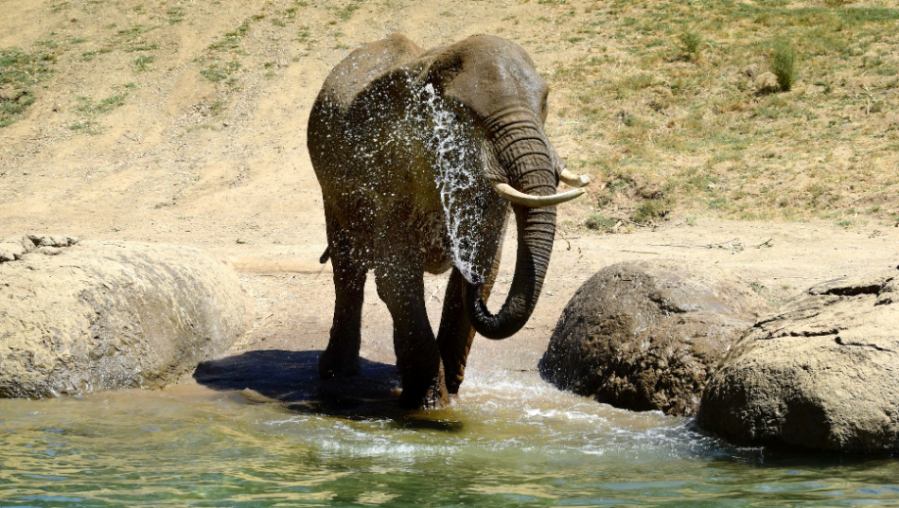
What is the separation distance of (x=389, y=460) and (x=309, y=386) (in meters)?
2.37

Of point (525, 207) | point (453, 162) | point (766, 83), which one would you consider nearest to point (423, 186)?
point (453, 162)

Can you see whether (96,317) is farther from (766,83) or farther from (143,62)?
(143,62)

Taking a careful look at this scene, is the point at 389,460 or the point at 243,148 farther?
the point at 243,148

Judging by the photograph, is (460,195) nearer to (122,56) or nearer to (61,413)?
(61,413)

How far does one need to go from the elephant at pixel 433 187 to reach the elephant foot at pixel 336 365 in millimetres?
11

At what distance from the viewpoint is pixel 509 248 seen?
12.2 meters

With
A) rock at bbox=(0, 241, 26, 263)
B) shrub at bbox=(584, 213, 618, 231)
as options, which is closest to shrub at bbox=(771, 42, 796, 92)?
shrub at bbox=(584, 213, 618, 231)

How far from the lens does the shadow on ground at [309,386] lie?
252 inches

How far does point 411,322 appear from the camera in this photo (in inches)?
248

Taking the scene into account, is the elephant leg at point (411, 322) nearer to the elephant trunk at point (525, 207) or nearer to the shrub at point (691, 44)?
the elephant trunk at point (525, 207)

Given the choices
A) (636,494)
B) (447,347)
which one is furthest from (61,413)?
(636,494)

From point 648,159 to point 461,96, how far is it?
42.2 feet

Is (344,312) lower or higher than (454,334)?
higher

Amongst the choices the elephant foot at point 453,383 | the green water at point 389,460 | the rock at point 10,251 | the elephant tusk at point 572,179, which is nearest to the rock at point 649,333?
the green water at point 389,460
